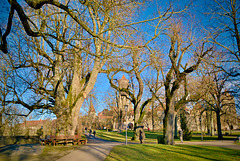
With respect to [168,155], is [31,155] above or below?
below

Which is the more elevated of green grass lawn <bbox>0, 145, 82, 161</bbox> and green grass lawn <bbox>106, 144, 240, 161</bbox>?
green grass lawn <bbox>106, 144, 240, 161</bbox>

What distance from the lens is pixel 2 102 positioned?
43.0 ft

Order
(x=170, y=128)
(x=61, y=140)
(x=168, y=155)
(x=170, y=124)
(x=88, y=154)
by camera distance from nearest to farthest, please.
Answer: (x=168, y=155) < (x=88, y=154) < (x=61, y=140) < (x=170, y=128) < (x=170, y=124)

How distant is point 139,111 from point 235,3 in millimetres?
17089

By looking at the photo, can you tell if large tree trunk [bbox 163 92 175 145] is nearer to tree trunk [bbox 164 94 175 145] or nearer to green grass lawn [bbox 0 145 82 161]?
tree trunk [bbox 164 94 175 145]

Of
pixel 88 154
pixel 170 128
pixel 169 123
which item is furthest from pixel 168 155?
pixel 169 123

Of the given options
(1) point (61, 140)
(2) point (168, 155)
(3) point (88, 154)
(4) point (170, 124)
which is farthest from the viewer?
(4) point (170, 124)

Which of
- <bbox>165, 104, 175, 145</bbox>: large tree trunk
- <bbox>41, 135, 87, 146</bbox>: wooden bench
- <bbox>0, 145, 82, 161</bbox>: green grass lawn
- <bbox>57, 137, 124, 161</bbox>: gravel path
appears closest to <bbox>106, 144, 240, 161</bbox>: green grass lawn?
<bbox>57, 137, 124, 161</bbox>: gravel path

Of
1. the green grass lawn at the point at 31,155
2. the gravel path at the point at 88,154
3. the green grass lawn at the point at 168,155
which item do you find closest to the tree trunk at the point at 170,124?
the green grass lawn at the point at 168,155

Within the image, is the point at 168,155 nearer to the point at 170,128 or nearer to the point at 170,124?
the point at 170,128

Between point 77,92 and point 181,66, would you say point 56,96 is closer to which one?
point 77,92

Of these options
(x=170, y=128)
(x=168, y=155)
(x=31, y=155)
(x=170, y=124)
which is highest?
(x=170, y=124)

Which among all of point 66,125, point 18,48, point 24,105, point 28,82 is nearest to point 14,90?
point 28,82

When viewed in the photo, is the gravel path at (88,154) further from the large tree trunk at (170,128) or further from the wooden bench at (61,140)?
the large tree trunk at (170,128)
